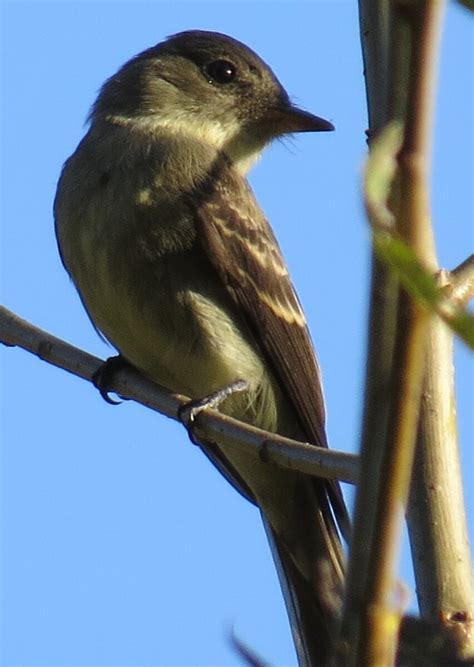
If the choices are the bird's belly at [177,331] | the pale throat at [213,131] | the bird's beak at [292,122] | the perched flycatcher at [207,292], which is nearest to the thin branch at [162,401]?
the bird's belly at [177,331]

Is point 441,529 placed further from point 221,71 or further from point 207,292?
point 221,71

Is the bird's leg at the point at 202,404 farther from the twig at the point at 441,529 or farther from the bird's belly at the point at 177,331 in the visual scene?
the twig at the point at 441,529

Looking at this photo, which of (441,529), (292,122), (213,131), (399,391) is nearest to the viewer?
(399,391)

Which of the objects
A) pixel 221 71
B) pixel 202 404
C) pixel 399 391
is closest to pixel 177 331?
pixel 202 404

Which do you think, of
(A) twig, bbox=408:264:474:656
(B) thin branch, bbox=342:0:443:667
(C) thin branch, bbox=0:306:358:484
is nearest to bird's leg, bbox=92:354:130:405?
(C) thin branch, bbox=0:306:358:484

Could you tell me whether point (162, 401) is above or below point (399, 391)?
below

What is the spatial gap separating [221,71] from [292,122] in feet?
1.89

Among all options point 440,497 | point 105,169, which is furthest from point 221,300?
point 440,497

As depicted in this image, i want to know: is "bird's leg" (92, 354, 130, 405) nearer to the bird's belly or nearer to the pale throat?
the bird's belly

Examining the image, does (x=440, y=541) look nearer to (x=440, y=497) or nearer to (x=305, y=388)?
(x=440, y=497)

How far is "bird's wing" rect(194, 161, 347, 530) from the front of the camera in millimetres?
5379

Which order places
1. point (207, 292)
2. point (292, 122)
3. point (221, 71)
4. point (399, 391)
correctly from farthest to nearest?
1. point (221, 71)
2. point (292, 122)
3. point (207, 292)
4. point (399, 391)

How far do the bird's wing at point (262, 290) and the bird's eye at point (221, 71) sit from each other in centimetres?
82

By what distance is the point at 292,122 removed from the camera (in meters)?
6.29
